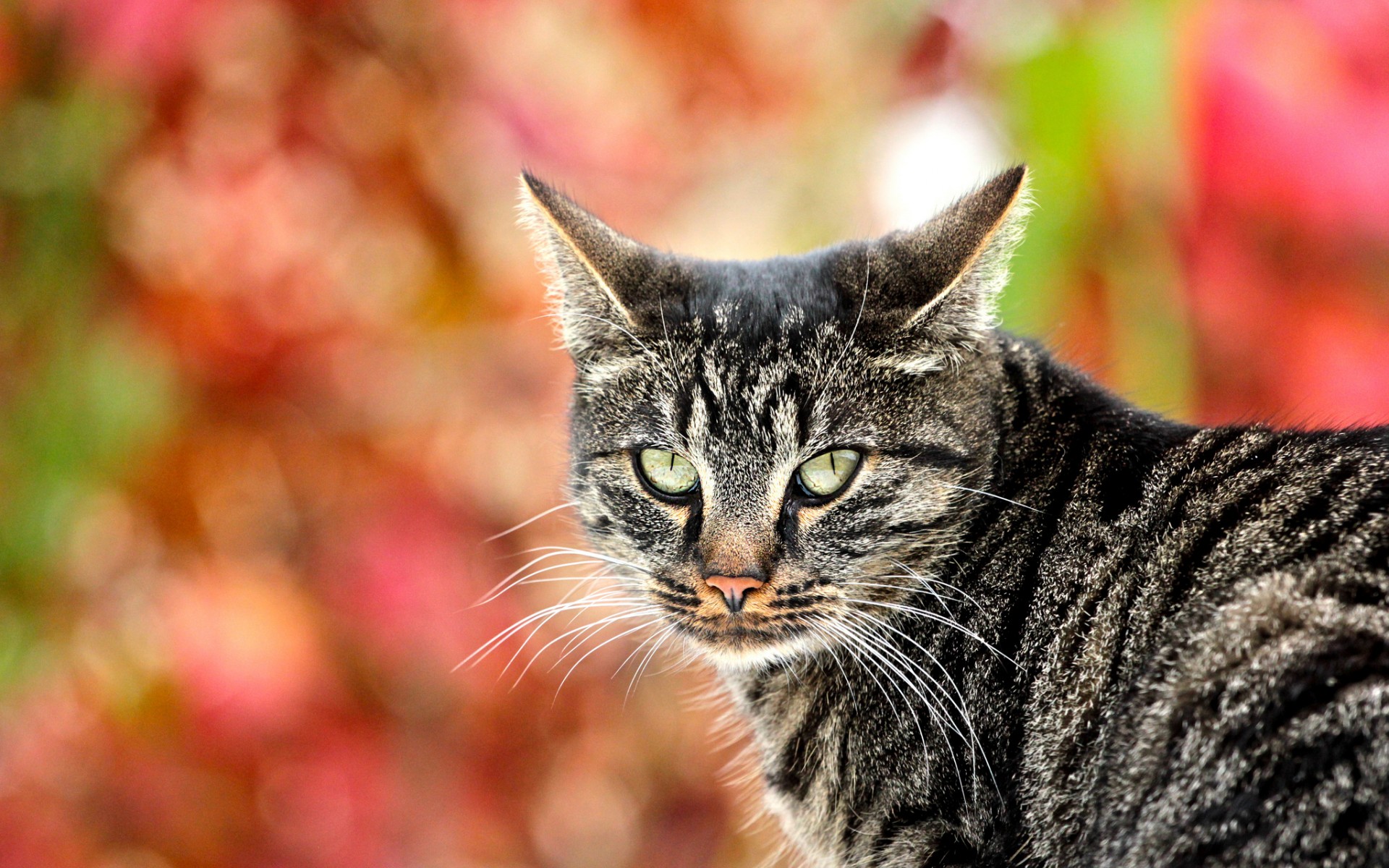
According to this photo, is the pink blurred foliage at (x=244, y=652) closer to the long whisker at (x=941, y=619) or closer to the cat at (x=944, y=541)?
the cat at (x=944, y=541)

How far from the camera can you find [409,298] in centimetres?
242

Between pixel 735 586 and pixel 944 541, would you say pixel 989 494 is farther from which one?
pixel 735 586

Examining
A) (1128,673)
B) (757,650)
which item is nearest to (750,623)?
(757,650)

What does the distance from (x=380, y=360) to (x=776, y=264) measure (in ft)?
2.80

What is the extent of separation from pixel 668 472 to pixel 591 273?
1.12 ft

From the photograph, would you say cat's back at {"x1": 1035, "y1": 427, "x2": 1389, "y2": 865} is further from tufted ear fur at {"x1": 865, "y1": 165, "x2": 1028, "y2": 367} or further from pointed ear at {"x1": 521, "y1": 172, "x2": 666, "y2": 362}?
pointed ear at {"x1": 521, "y1": 172, "x2": 666, "y2": 362}

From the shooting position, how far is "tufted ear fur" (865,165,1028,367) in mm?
1776

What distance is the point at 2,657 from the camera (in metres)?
2.24

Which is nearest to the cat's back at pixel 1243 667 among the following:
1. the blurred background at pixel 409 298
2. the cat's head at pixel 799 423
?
the cat's head at pixel 799 423

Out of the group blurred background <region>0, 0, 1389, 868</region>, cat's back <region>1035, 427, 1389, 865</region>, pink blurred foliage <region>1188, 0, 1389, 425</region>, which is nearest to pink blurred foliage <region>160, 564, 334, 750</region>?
blurred background <region>0, 0, 1389, 868</region>

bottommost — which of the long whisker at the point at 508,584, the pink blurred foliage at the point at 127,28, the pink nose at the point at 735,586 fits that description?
the pink nose at the point at 735,586

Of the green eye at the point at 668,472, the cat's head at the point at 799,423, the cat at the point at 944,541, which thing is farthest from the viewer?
the green eye at the point at 668,472

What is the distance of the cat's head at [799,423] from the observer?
1.82 metres

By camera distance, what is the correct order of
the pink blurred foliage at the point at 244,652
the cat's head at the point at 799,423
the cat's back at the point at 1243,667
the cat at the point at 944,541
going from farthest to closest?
the pink blurred foliage at the point at 244,652
the cat's head at the point at 799,423
the cat at the point at 944,541
the cat's back at the point at 1243,667
